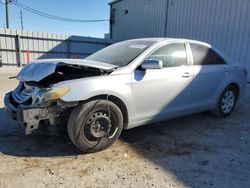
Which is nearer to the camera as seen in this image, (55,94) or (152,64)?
(55,94)

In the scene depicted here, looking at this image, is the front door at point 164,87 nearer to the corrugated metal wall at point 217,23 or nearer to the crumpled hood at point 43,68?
the crumpled hood at point 43,68

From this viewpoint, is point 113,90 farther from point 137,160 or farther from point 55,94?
point 137,160

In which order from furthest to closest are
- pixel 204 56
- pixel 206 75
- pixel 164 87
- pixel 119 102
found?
pixel 204 56 < pixel 206 75 < pixel 164 87 < pixel 119 102

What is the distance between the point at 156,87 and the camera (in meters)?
3.86

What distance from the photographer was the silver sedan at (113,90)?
10.3 feet

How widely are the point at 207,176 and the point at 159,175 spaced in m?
0.57

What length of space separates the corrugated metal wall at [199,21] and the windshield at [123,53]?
6771mm

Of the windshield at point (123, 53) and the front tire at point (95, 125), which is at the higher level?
the windshield at point (123, 53)

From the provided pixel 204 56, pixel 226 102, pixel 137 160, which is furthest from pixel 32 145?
pixel 226 102

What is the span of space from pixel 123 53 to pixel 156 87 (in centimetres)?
Result: 79

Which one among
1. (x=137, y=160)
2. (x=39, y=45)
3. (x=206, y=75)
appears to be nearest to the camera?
(x=137, y=160)

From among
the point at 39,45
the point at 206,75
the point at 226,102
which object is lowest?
the point at 226,102

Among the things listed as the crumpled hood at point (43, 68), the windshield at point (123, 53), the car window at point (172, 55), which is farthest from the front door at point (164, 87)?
the crumpled hood at point (43, 68)

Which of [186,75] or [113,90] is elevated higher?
[186,75]
